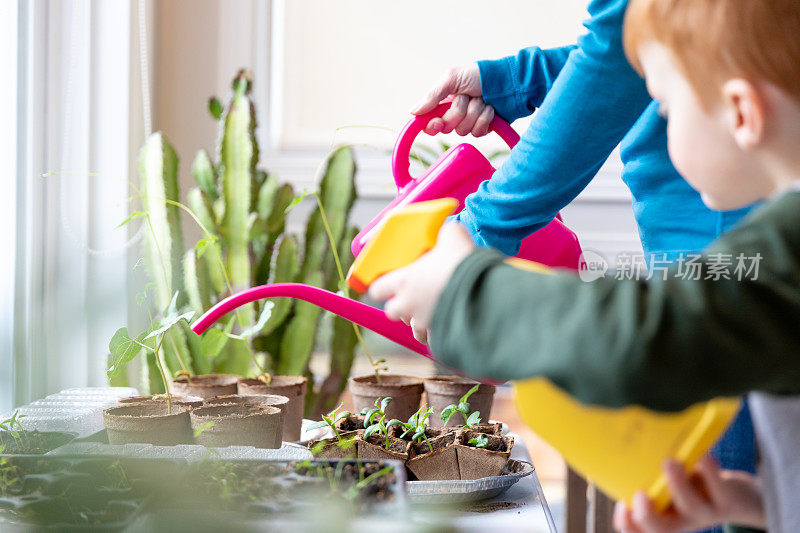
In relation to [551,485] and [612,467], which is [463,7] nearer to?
[551,485]

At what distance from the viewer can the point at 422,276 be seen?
16.4 inches

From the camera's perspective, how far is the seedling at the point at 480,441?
2.65ft

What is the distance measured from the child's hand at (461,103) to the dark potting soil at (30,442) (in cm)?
51

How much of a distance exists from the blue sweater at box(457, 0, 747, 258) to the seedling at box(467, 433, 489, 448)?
0.65 feet

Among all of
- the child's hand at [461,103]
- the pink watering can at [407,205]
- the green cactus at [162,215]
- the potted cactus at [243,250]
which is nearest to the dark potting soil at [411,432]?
the pink watering can at [407,205]

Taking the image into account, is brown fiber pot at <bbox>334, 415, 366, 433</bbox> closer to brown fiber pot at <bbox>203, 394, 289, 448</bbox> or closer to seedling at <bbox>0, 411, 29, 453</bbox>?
brown fiber pot at <bbox>203, 394, 289, 448</bbox>

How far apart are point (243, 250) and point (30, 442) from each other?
0.95 metres

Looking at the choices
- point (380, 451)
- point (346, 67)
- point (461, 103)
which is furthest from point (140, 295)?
point (346, 67)

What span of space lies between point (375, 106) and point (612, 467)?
219 centimetres

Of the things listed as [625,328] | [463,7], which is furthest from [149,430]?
[463,7]

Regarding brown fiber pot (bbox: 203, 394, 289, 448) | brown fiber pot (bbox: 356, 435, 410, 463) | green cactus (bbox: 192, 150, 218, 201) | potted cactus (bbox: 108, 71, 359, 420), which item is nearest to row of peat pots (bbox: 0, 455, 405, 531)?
brown fiber pot (bbox: 356, 435, 410, 463)

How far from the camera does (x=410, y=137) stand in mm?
881

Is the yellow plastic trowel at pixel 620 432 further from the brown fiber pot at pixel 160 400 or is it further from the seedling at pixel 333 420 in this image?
the brown fiber pot at pixel 160 400

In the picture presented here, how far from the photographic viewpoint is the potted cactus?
158 cm
